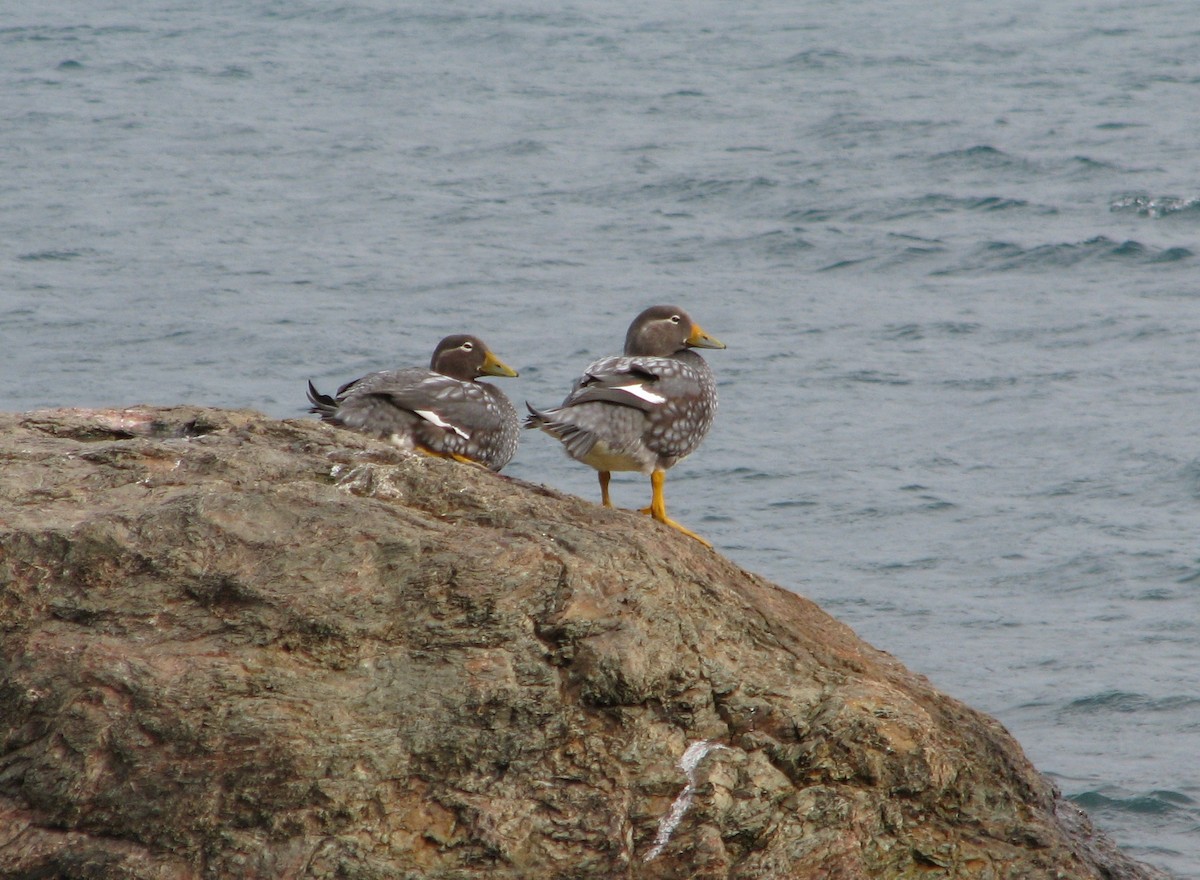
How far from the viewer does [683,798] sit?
5.27 meters

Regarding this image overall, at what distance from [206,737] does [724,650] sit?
5.74ft

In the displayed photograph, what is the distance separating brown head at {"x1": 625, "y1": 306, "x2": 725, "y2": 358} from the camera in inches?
327

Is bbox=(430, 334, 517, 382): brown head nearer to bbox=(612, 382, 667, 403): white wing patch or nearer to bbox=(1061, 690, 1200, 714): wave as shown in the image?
bbox=(612, 382, 667, 403): white wing patch

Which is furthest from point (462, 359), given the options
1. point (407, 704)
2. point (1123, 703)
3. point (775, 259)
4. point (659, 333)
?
point (775, 259)

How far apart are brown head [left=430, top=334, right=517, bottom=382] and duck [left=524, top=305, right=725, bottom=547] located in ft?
2.70

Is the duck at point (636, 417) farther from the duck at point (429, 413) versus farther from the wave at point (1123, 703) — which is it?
the wave at point (1123, 703)

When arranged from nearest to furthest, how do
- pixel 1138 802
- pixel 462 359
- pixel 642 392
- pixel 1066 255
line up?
pixel 642 392 → pixel 462 359 → pixel 1138 802 → pixel 1066 255

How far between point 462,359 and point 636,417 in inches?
49.2

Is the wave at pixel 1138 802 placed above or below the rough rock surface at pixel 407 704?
below

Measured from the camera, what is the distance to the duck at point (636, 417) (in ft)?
23.6

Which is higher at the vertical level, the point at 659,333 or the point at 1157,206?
the point at 659,333

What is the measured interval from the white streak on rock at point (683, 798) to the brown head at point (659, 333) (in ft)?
10.5

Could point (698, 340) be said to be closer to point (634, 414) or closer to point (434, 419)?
point (634, 414)

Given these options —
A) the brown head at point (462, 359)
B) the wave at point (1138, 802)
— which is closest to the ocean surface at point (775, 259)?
the wave at point (1138, 802)
